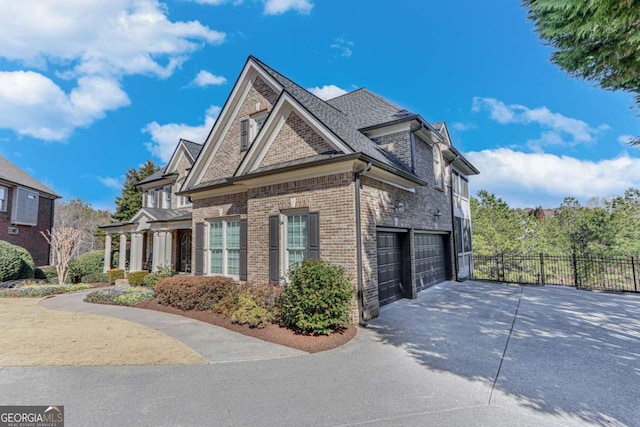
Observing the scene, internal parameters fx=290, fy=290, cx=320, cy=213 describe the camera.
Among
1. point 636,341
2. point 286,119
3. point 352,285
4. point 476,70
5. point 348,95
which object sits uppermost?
point 476,70

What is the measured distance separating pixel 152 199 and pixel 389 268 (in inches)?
729

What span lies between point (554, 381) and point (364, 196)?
5.15 meters

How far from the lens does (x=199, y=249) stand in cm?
1197

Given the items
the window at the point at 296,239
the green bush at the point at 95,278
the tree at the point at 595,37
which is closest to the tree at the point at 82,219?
the green bush at the point at 95,278

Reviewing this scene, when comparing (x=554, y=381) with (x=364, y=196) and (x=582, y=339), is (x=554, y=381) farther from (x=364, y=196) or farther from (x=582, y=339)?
(x=364, y=196)

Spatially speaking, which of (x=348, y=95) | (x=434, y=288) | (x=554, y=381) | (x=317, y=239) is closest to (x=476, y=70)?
(x=348, y=95)

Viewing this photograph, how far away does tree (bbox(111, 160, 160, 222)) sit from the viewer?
28.5m

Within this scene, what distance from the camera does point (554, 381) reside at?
4332mm

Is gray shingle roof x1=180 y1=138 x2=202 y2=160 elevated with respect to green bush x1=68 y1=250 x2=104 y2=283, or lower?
elevated

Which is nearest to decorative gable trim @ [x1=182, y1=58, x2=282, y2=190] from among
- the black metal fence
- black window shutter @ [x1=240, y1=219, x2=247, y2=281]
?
black window shutter @ [x1=240, y1=219, x2=247, y2=281]

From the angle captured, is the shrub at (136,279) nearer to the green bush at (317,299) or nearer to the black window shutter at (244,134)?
the black window shutter at (244,134)

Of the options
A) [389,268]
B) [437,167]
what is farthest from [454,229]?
[389,268]

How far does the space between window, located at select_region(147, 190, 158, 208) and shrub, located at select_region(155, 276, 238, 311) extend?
13.0m

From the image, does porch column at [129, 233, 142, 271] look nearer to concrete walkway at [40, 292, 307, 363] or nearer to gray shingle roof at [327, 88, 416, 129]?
concrete walkway at [40, 292, 307, 363]
